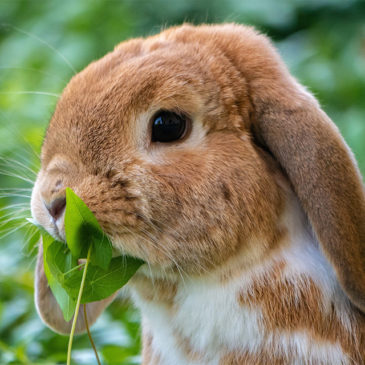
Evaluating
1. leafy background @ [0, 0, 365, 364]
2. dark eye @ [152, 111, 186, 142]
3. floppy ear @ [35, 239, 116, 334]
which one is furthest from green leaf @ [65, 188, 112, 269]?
leafy background @ [0, 0, 365, 364]

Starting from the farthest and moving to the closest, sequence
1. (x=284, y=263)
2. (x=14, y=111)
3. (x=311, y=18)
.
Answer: (x=311, y=18) < (x=14, y=111) < (x=284, y=263)

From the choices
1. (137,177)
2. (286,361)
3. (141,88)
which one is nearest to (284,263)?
(286,361)

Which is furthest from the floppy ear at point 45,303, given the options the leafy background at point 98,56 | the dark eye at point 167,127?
the dark eye at point 167,127

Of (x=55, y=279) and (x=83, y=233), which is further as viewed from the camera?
(x=55, y=279)

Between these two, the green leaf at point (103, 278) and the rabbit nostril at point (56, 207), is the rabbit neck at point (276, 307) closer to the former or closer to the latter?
the green leaf at point (103, 278)

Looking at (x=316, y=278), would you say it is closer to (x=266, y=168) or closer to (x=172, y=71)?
(x=266, y=168)

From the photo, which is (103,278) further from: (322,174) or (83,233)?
(322,174)

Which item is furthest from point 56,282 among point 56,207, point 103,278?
point 56,207
